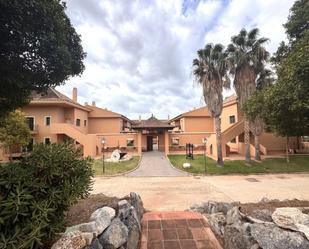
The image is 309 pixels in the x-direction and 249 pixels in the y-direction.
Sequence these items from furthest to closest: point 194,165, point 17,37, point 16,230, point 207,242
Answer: point 194,165
point 17,37
point 207,242
point 16,230

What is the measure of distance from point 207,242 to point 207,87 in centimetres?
1587

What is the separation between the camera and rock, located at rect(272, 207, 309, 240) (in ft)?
13.5

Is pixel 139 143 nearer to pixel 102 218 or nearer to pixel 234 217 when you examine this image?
pixel 234 217

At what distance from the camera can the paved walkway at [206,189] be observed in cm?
1047

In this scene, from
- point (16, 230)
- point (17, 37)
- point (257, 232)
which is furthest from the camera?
point (17, 37)

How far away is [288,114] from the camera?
33.4 ft

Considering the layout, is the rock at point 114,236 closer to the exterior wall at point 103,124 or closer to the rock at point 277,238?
the rock at point 277,238

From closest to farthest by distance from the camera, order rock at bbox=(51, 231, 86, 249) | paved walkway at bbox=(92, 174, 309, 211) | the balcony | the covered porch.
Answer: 1. rock at bbox=(51, 231, 86, 249)
2. paved walkway at bbox=(92, 174, 309, 211)
3. the balcony
4. the covered porch

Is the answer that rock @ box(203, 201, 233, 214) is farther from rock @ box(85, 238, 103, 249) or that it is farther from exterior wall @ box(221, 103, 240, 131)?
exterior wall @ box(221, 103, 240, 131)

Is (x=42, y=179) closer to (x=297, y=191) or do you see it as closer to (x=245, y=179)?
(x=297, y=191)

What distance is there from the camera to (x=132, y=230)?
4.75 metres

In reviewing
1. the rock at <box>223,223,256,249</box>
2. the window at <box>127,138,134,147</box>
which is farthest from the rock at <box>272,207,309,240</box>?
the window at <box>127,138,134,147</box>

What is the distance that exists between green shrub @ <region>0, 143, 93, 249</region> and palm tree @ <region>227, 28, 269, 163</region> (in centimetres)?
1761

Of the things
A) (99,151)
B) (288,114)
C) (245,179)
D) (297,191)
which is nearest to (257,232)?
(288,114)
